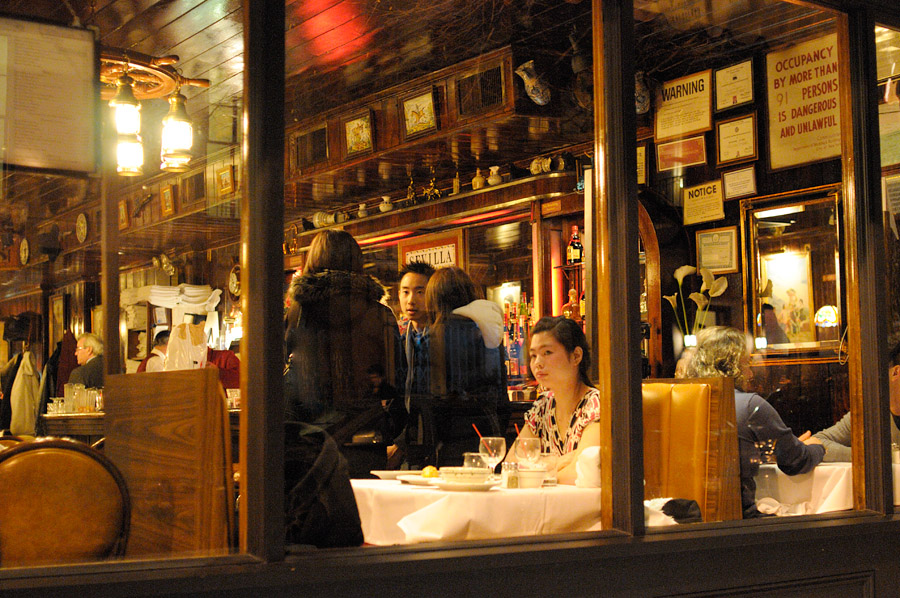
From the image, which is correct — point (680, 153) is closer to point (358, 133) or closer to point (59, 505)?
point (358, 133)

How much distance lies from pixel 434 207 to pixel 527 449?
288cm

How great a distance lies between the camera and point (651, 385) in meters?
3.09

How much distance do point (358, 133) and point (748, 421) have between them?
1766 millimetres

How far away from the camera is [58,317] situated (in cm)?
227

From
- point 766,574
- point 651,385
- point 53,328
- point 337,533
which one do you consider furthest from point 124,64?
point 766,574

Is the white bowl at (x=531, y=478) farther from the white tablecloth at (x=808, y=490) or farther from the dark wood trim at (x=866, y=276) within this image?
the dark wood trim at (x=866, y=276)

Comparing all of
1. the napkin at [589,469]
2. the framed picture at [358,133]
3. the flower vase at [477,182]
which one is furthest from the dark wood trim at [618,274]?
the flower vase at [477,182]

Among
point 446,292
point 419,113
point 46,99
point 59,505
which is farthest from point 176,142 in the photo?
point 419,113

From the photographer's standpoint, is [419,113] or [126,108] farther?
[419,113]

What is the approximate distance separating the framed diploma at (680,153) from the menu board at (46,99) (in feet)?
7.84

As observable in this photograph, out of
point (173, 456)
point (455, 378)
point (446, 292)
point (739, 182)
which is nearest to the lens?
point (173, 456)

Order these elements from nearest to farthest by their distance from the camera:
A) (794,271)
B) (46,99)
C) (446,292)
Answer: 1. (46,99)
2. (446,292)
3. (794,271)

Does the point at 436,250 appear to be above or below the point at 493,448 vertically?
above

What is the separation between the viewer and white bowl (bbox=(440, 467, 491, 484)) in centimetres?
273
